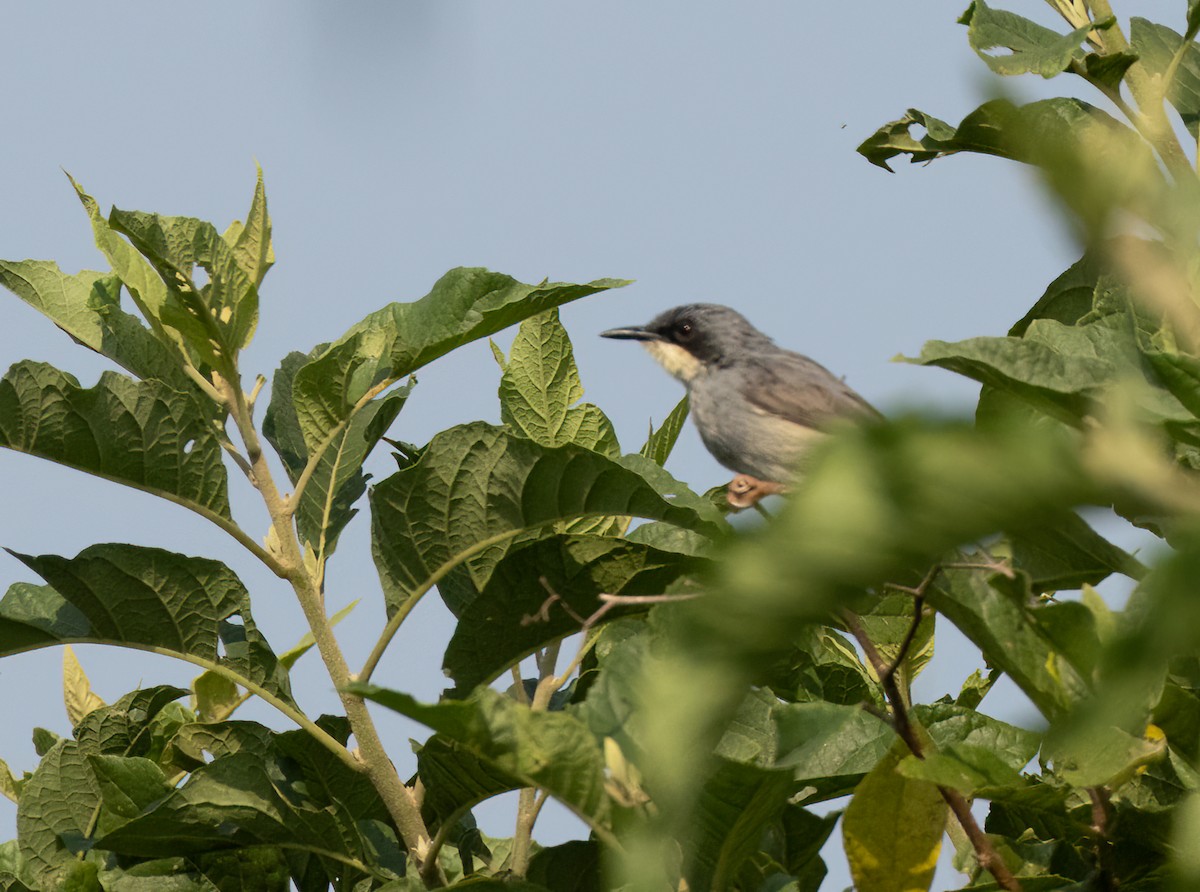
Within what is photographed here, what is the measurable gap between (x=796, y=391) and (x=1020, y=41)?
2.71 m

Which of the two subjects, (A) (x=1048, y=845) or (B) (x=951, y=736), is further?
(B) (x=951, y=736)

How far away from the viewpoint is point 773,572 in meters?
0.83

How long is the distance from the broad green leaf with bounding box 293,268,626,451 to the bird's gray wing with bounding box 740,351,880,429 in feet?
9.31

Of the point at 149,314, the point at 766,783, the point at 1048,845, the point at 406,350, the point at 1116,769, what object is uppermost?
the point at 149,314

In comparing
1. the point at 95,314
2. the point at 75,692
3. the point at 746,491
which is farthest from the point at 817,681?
the point at 75,692

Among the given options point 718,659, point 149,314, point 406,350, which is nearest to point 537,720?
point 718,659

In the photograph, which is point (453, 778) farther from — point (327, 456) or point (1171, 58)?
point (1171, 58)

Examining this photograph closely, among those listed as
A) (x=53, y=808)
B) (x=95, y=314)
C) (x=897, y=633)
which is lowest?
(x=897, y=633)

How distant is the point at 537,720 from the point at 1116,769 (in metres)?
1.00

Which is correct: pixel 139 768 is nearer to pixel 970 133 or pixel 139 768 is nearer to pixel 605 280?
pixel 605 280

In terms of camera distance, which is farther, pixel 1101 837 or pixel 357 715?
pixel 357 715

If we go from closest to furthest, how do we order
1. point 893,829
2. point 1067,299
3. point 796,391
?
point 893,829 → point 1067,299 → point 796,391

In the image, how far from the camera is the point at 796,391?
6352 millimetres

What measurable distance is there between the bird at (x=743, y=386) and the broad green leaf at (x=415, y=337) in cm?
210
